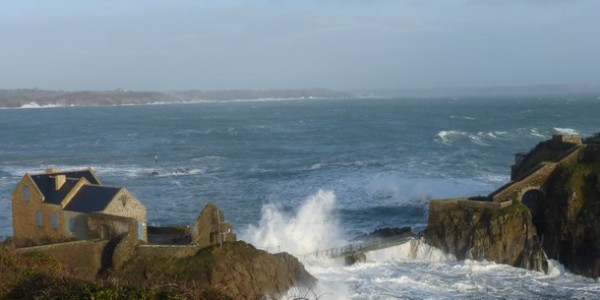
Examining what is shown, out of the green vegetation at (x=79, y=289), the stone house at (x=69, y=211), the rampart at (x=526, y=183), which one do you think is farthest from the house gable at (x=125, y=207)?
the rampart at (x=526, y=183)

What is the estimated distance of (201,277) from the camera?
25.0 meters

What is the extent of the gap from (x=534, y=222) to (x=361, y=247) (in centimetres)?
829

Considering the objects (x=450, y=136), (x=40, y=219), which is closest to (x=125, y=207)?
(x=40, y=219)

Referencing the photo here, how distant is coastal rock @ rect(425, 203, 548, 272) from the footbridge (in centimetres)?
138

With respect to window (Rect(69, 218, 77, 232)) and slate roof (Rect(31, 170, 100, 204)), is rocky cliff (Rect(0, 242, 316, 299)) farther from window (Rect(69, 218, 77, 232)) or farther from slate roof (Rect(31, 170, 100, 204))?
slate roof (Rect(31, 170, 100, 204))

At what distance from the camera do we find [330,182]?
5544cm

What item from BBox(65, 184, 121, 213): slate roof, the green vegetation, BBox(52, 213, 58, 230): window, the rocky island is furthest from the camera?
the rocky island

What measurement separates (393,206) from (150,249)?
23.7 m

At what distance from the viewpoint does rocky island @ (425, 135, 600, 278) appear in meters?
33.1

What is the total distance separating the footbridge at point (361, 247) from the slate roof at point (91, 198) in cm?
902

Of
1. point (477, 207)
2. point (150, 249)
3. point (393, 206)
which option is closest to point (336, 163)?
point (393, 206)

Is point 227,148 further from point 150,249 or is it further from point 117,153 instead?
point 150,249

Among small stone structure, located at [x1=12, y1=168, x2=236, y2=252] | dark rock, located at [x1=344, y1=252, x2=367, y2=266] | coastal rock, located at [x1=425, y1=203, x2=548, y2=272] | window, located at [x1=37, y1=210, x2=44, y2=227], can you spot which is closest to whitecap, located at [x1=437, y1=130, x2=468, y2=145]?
coastal rock, located at [x1=425, y1=203, x2=548, y2=272]

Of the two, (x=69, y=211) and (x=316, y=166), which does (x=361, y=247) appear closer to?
(x=69, y=211)
